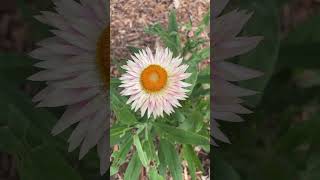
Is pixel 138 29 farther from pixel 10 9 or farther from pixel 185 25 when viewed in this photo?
pixel 10 9

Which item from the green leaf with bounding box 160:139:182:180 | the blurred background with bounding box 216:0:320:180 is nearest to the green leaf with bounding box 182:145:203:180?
the green leaf with bounding box 160:139:182:180

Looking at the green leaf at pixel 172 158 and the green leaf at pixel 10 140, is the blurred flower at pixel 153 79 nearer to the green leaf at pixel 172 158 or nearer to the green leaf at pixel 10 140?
the green leaf at pixel 172 158

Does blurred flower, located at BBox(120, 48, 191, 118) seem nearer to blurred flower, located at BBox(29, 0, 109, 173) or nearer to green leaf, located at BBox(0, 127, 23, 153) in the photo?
blurred flower, located at BBox(29, 0, 109, 173)

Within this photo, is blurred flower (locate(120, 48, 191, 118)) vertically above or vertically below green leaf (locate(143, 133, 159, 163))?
above

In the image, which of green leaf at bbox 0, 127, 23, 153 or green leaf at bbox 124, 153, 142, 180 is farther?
green leaf at bbox 0, 127, 23, 153

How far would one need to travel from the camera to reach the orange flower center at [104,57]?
0.54m

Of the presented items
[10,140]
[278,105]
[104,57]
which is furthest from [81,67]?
[278,105]

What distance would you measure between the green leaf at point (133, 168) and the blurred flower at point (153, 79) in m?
0.04

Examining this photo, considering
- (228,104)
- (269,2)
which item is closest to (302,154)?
(269,2)

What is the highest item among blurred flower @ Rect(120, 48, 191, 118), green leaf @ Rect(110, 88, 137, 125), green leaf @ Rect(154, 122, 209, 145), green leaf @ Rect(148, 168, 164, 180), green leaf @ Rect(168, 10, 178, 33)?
green leaf @ Rect(168, 10, 178, 33)

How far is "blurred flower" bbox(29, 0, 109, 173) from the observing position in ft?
1.80

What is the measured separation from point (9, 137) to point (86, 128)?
0.13m

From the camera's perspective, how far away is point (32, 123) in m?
0.75

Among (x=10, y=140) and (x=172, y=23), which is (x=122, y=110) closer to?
(x=172, y=23)
